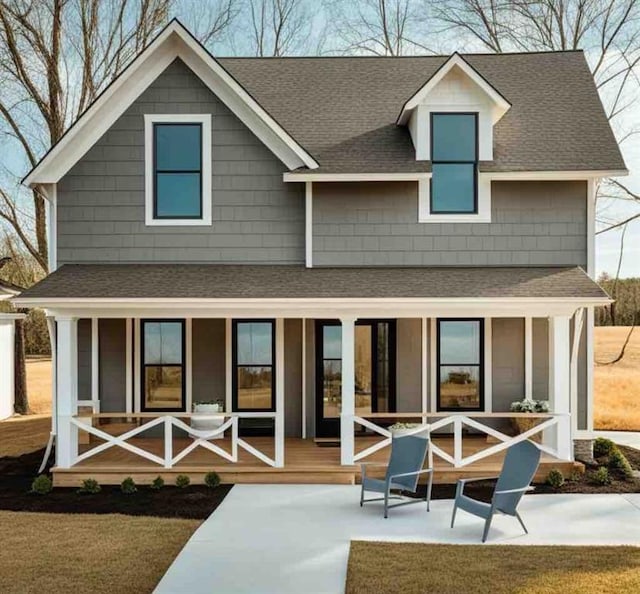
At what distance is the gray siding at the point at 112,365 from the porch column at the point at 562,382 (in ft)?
24.7

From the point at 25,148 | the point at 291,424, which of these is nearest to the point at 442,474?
the point at 291,424

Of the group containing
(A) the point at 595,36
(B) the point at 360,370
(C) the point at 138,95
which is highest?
(A) the point at 595,36

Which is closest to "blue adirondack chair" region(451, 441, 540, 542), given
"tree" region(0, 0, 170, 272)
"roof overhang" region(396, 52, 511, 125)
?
"roof overhang" region(396, 52, 511, 125)

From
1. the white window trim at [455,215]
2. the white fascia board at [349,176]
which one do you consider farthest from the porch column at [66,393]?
the white window trim at [455,215]

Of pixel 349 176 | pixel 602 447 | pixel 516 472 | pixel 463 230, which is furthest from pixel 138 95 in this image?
pixel 602 447

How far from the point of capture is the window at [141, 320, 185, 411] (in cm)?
1380

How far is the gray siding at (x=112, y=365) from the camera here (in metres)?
13.7

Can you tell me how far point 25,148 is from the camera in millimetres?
21875

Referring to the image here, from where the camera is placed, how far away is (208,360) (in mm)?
13883

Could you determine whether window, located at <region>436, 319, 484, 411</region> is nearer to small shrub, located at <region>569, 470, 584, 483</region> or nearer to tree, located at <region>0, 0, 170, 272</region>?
small shrub, located at <region>569, 470, 584, 483</region>

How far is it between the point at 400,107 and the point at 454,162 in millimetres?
2089

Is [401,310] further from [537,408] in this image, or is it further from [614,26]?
[614,26]

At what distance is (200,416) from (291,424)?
100 inches

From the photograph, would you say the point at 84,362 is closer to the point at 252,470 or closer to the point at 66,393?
the point at 66,393
